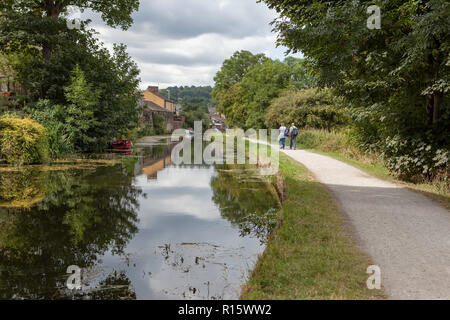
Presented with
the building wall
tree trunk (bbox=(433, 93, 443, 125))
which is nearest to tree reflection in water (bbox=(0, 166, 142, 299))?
tree trunk (bbox=(433, 93, 443, 125))

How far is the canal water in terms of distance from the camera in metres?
4.76

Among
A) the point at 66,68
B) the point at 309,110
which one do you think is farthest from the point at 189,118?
the point at 66,68

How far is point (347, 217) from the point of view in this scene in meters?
7.19

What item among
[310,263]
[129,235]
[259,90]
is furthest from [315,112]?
[310,263]

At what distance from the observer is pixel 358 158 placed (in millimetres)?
17469

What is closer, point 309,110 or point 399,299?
point 399,299

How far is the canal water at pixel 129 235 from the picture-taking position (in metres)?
4.76

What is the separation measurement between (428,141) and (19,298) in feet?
35.0

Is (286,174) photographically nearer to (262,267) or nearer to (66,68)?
(262,267)

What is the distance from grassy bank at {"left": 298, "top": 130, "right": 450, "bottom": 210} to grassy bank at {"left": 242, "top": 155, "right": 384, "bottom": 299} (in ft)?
11.9

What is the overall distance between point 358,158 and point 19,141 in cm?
1593

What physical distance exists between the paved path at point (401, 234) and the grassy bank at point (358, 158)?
1.54 feet

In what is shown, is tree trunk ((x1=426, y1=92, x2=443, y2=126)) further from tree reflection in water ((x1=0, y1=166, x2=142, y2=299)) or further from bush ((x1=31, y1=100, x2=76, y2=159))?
bush ((x1=31, y1=100, x2=76, y2=159))

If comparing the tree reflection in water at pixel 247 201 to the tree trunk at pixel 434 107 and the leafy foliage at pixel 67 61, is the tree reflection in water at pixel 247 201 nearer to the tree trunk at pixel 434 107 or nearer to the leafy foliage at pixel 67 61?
the tree trunk at pixel 434 107
